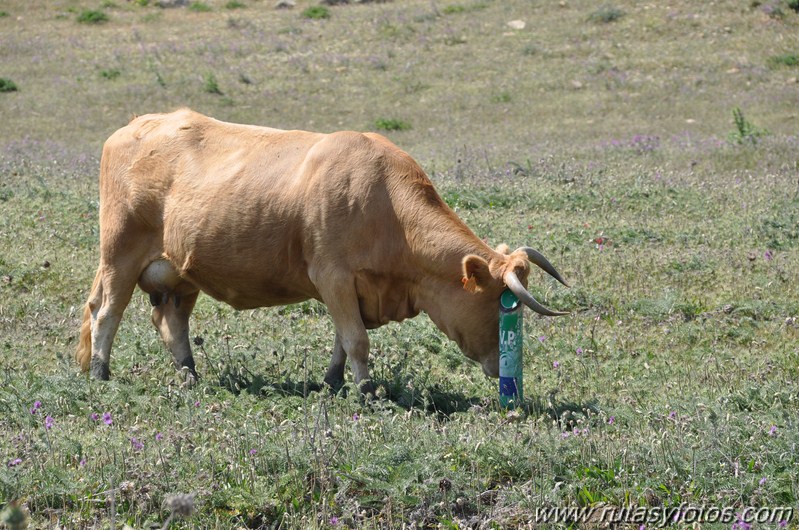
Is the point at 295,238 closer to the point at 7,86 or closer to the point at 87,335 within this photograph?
the point at 87,335

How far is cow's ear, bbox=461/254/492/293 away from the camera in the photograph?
779cm

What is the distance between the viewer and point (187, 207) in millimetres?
8602

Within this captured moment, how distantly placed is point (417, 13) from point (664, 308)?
90.7 feet

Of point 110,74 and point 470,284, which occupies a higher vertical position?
point 470,284

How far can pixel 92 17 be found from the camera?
38094mm

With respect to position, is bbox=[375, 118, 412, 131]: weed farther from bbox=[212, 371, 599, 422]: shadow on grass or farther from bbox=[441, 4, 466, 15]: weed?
bbox=[212, 371, 599, 422]: shadow on grass

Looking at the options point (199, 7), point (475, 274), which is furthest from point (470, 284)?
point (199, 7)

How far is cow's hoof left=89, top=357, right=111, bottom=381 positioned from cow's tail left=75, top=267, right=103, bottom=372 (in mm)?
171

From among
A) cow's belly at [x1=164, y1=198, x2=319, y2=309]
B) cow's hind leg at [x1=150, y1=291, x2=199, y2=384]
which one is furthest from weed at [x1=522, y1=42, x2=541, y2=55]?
cow's belly at [x1=164, y1=198, x2=319, y2=309]

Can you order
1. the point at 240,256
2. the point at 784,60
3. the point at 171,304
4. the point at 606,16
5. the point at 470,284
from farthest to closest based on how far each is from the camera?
1. the point at 606,16
2. the point at 784,60
3. the point at 171,304
4. the point at 240,256
5. the point at 470,284

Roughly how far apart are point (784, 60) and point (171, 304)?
24.2 metres

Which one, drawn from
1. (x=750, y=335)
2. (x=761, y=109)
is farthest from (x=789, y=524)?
(x=761, y=109)

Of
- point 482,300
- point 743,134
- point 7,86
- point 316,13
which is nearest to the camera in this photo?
point 482,300

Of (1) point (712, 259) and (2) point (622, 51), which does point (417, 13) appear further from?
(1) point (712, 259)
